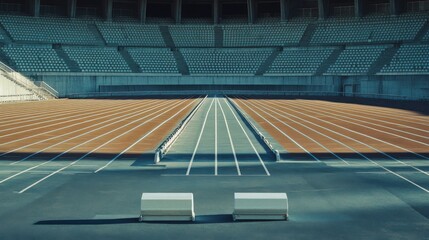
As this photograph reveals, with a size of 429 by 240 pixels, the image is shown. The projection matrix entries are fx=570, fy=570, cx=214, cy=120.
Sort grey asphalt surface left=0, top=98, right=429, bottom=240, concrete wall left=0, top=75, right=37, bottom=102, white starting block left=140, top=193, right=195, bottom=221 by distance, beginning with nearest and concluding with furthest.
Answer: grey asphalt surface left=0, top=98, right=429, bottom=240 < white starting block left=140, top=193, right=195, bottom=221 < concrete wall left=0, top=75, right=37, bottom=102

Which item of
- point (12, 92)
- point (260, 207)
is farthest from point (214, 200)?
point (12, 92)

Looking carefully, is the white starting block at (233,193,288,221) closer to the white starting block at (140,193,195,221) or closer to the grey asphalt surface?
the grey asphalt surface

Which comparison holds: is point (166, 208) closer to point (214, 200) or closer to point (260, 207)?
point (260, 207)

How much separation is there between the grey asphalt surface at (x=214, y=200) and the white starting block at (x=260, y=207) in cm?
19

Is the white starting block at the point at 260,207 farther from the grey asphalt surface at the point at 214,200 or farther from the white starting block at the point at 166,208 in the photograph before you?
the white starting block at the point at 166,208

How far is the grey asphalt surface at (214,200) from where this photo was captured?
8.36m

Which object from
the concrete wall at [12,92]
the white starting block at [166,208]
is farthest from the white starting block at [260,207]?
the concrete wall at [12,92]

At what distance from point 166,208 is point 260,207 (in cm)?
150

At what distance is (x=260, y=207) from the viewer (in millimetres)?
9125

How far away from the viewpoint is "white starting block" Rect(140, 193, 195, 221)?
8992 mm

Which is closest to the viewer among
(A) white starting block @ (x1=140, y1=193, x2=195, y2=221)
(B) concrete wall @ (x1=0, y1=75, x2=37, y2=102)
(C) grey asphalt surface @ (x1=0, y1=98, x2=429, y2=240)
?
(C) grey asphalt surface @ (x1=0, y1=98, x2=429, y2=240)

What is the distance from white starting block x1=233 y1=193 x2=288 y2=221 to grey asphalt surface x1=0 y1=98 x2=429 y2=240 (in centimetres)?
19

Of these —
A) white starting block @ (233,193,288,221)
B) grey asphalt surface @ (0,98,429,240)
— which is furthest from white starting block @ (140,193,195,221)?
white starting block @ (233,193,288,221)

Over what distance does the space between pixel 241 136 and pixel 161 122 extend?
6.97 meters
